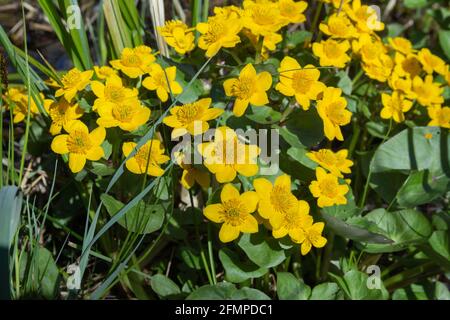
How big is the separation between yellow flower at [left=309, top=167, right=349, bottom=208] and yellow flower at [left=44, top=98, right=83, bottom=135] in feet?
1.74

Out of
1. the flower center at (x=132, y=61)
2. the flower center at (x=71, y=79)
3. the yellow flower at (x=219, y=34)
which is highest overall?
the yellow flower at (x=219, y=34)

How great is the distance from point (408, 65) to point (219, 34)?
1.93 ft

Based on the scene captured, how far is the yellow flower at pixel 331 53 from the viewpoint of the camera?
1.34 m

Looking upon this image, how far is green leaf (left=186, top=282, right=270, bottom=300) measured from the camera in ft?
3.78

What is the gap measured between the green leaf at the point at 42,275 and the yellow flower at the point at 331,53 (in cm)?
77

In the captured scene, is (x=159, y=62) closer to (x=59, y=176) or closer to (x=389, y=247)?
(x=59, y=176)

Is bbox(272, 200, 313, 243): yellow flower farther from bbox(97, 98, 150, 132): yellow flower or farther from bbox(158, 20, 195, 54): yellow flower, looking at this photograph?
bbox(158, 20, 195, 54): yellow flower

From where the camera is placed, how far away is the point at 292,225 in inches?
44.4

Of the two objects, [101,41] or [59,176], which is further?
[101,41]

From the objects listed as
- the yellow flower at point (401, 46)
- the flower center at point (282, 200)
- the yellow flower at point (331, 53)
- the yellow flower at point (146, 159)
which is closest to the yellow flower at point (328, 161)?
the flower center at point (282, 200)

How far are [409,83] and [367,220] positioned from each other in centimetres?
42

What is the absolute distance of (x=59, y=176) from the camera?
1.46 metres

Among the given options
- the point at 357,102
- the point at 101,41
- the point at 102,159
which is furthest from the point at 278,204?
the point at 101,41

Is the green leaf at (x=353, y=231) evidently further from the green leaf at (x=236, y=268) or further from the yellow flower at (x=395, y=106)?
the yellow flower at (x=395, y=106)
